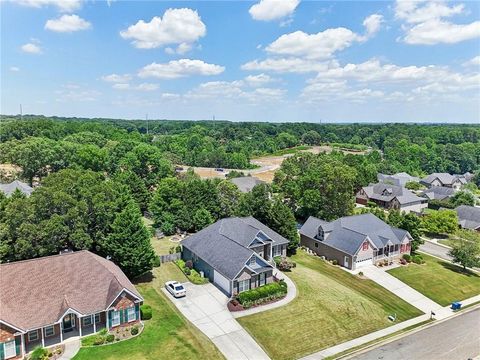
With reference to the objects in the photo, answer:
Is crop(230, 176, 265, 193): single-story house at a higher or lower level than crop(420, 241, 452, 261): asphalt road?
higher

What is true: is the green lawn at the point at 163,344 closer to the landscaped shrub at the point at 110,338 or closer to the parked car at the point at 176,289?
the landscaped shrub at the point at 110,338

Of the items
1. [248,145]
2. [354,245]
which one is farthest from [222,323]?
[248,145]

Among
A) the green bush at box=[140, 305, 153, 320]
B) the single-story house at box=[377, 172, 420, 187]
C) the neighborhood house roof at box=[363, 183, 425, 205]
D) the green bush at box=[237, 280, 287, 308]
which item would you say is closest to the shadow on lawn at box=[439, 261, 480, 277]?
the green bush at box=[237, 280, 287, 308]

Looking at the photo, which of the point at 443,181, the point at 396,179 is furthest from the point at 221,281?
the point at 443,181

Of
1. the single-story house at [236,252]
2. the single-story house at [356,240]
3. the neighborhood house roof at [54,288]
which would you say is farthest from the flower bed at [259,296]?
the single-story house at [356,240]

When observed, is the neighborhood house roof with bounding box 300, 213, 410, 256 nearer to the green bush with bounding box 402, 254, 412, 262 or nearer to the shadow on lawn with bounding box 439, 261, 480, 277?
the green bush with bounding box 402, 254, 412, 262

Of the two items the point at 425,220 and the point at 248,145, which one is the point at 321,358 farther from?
the point at 248,145

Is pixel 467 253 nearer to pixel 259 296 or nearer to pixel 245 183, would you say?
pixel 259 296
